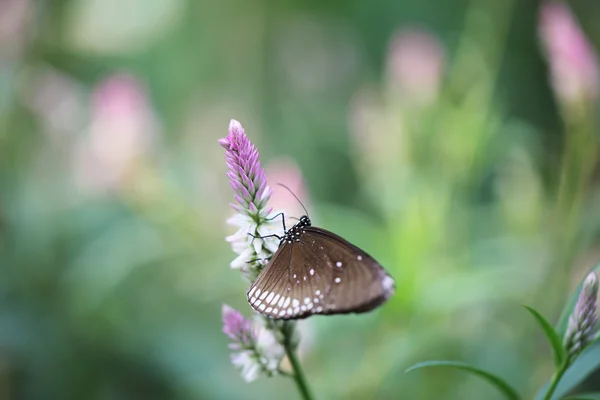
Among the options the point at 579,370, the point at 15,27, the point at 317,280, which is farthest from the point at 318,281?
the point at 15,27

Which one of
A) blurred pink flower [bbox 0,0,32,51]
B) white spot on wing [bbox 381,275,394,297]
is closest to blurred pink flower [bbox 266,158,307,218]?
white spot on wing [bbox 381,275,394,297]

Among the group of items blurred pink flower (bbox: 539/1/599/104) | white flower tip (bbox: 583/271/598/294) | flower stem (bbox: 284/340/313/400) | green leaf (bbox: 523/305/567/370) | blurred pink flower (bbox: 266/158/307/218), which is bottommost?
flower stem (bbox: 284/340/313/400)

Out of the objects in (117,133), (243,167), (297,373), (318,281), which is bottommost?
(297,373)

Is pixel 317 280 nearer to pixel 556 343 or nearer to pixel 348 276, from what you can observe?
pixel 348 276

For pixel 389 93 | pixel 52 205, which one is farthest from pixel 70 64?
pixel 389 93

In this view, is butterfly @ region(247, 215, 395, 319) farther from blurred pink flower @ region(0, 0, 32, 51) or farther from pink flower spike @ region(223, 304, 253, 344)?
blurred pink flower @ region(0, 0, 32, 51)

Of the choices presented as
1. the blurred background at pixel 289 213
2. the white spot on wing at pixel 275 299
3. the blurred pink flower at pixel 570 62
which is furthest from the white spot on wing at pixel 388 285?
the blurred pink flower at pixel 570 62

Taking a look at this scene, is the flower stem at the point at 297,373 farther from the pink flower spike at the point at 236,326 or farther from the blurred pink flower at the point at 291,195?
the blurred pink flower at the point at 291,195
